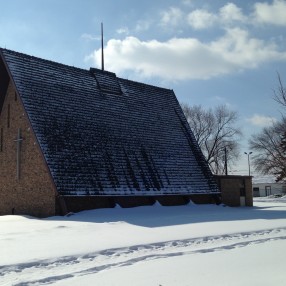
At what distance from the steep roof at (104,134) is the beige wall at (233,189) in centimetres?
347

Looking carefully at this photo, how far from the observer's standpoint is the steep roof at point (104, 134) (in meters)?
21.5

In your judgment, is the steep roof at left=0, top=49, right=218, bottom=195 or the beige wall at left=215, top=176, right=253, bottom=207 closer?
the steep roof at left=0, top=49, right=218, bottom=195

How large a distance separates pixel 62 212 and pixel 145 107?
10.9m

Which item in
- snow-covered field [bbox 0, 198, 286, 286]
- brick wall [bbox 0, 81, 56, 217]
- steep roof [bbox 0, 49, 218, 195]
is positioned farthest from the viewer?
steep roof [bbox 0, 49, 218, 195]

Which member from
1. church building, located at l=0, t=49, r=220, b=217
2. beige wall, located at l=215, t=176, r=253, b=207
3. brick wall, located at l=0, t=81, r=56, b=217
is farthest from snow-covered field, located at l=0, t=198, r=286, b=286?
beige wall, located at l=215, t=176, r=253, b=207

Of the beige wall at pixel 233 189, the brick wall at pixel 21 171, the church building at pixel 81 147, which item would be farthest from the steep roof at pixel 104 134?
the beige wall at pixel 233 189

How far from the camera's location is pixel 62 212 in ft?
66.2

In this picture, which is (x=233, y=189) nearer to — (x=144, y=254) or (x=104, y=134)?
(x=104, y=134)

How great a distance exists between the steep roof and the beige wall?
3472mm

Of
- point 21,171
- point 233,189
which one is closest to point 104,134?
point 21,171

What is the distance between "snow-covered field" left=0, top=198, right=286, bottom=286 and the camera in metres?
7.31

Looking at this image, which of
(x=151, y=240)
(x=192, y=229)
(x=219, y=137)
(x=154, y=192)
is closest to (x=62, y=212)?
(x=154, y=192)

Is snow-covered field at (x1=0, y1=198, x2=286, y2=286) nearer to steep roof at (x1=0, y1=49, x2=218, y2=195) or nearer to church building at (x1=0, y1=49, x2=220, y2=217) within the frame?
church building at (x1=0, y1=49, x2=220, y2=217)

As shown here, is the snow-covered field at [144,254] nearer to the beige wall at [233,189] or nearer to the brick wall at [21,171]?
the brick wall at [21,171]
